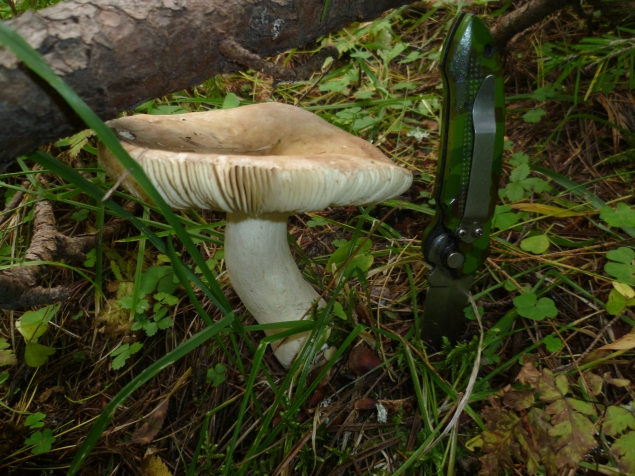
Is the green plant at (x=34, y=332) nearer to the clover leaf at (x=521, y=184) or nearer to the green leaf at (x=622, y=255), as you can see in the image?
the clover leaf at (x=521, y=184)

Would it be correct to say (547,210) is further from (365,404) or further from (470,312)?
(365,404)

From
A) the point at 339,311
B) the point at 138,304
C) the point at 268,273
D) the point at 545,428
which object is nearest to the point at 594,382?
the point at 545,428

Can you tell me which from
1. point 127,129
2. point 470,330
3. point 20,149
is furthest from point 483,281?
point 20,149

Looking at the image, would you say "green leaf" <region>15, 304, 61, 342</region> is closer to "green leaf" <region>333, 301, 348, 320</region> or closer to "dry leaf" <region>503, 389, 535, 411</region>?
"green leaf" <region>333, 301, 348, 320</region>

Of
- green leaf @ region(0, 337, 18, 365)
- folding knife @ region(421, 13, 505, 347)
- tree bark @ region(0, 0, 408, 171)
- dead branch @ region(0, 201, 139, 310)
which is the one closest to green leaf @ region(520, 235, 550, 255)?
folding knife @ region(421, 13, 505, 347)

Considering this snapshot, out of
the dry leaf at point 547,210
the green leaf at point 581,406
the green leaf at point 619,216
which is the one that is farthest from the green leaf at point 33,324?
the green leaf at point 619,216

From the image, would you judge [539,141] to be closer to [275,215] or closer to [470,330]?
[470,330]
